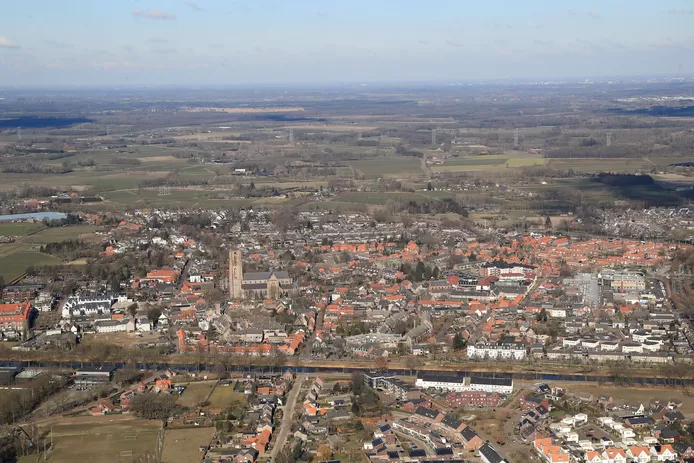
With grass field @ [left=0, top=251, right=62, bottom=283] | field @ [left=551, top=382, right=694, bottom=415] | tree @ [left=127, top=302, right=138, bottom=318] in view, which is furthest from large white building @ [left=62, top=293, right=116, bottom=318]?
field @ [left=551, top=382, right=694, bottom=415]

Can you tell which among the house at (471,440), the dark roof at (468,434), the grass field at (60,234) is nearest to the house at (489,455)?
the house at (471,440)

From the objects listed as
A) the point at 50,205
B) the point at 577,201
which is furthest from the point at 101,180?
the point at 577,201

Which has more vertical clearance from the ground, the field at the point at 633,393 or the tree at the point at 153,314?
the field at the point at 633,393

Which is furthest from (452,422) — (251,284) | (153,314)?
(251,284)

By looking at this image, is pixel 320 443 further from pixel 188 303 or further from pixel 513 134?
pixel 513 134

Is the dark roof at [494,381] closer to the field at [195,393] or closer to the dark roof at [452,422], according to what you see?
the dark roof at [452,422]

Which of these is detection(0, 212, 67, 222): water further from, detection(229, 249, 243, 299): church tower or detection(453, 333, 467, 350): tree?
detection(453, 333, 467, 350): tree

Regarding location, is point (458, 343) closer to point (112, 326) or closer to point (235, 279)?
point (235, 279)
